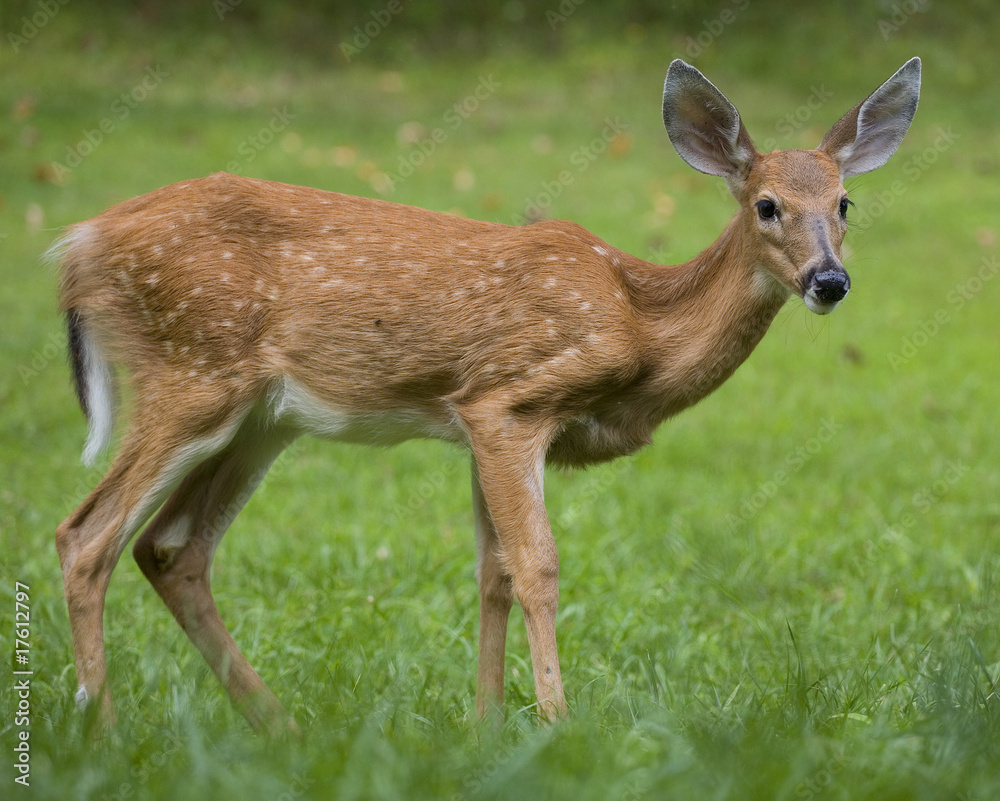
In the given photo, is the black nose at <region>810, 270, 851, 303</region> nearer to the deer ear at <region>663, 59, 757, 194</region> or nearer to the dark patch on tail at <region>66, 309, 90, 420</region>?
the deer ear at <region>663, 59, 757, 194</region>

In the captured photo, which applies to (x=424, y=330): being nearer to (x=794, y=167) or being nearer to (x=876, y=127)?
(x=794, y=167)

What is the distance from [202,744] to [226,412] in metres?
1.25

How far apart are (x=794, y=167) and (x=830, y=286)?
535 millimetres

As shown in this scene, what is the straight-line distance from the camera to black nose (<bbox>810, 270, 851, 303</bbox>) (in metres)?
3.55

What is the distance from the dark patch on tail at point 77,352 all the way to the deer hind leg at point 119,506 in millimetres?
344

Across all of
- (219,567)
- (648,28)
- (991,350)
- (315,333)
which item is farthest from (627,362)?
(648,28)

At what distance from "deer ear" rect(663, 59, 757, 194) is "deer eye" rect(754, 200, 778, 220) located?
0.24 metres

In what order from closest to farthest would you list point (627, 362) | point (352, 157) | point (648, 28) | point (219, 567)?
point (627, 362)
point (219, 567)
point (352, 157)
point (648, 28)

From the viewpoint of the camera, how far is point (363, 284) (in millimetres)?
3926

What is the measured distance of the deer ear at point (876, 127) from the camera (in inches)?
162

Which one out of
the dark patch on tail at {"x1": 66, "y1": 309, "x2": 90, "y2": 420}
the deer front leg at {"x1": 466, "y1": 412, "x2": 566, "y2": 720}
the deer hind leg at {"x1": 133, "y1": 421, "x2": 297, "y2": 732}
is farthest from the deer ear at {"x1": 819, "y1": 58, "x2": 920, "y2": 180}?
the dark patch on tail at {"x1": 66, "y1": 309, "x2": 90, "y2": 420}

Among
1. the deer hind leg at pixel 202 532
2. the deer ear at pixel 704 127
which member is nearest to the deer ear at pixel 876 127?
the deer ear at pixel 704 127

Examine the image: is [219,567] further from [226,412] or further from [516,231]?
[516,231]

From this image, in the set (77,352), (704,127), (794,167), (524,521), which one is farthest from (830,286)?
(77,352)
